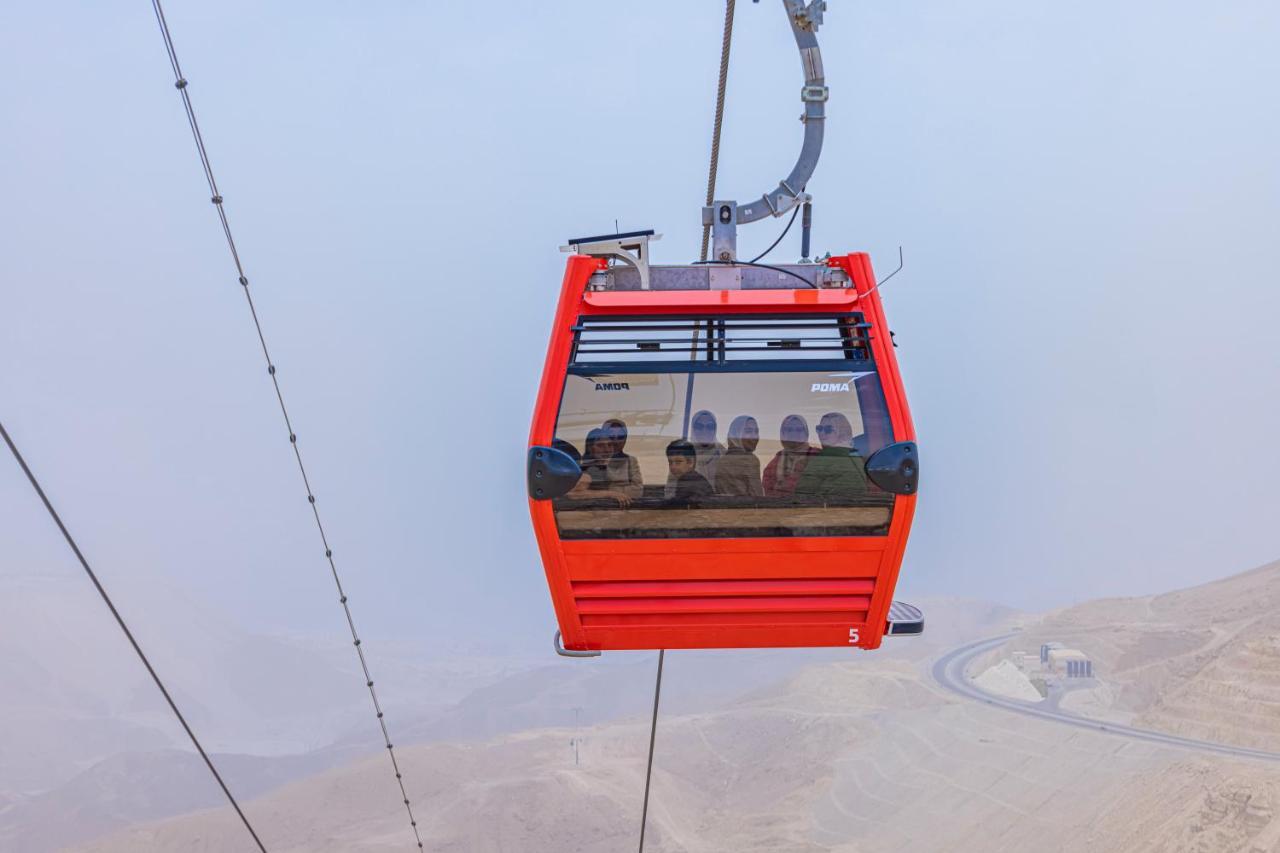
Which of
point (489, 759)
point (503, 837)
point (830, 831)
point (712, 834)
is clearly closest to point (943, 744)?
point (830, 831)

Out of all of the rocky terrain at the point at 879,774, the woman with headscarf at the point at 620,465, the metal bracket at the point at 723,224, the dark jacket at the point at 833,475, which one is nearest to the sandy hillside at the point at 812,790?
the rocky terrain at the point at 879,774

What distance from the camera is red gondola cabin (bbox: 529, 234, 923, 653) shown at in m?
7.76

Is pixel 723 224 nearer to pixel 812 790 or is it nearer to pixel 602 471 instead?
pixel 602 471

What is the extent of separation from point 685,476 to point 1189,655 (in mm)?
79670

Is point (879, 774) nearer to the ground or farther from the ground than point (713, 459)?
nearer to the ground

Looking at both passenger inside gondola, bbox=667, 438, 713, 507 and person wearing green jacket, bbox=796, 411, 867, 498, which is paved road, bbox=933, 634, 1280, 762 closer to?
person wearing green jacket, bbox=796, 411, 867, 498

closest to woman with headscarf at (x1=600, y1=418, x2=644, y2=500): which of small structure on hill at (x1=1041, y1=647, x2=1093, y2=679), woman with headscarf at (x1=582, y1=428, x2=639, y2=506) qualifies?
woman with headscarf at (x1=582, y1=428, x2=639, y2=506)

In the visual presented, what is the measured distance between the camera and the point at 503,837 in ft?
240

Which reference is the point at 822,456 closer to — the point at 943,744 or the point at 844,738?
the point at 943,744

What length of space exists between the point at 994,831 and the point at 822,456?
60234 mm

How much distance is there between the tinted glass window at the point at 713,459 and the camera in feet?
25.5

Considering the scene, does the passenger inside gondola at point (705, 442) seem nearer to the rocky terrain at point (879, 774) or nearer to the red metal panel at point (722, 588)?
the red metal panel at point (722, 588)

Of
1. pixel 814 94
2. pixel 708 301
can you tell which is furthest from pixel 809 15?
pixel 708 301

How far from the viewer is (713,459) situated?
7.91 m
